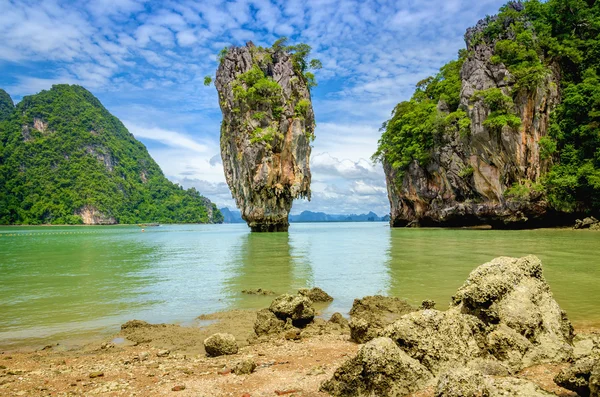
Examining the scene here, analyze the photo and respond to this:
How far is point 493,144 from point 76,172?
4392 inches

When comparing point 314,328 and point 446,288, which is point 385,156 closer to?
point 446,288

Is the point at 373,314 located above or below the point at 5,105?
below

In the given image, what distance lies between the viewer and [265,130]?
42156mm

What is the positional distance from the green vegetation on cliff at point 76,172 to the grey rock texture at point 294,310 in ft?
346

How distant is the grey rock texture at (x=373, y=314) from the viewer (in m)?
5.80

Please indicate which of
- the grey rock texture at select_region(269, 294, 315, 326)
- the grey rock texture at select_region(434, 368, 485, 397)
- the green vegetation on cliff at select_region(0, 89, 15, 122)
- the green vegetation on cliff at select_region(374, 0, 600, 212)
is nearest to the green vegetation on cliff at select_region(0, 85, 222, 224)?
the green vegetation on cliff at select_region(0, 89, 15, 122)

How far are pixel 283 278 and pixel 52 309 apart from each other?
6.32 meters

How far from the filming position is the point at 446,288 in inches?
376

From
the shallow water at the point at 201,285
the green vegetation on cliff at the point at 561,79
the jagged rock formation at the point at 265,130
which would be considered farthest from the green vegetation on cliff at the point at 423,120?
the shallow water at the point at 201,285

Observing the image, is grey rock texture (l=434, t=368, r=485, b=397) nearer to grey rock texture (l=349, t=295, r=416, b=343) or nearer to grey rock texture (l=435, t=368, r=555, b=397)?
grey rock texture (l=435, t=368, r=555, b=397)

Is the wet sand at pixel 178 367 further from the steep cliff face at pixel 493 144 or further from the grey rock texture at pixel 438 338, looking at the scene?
the steep cliff face at pixel 493 144

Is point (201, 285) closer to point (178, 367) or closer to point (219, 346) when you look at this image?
point (219, 346)

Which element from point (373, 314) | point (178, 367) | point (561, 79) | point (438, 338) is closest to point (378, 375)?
point (438, 338)

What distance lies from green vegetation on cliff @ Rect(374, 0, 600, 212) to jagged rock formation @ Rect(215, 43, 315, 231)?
16718mm
